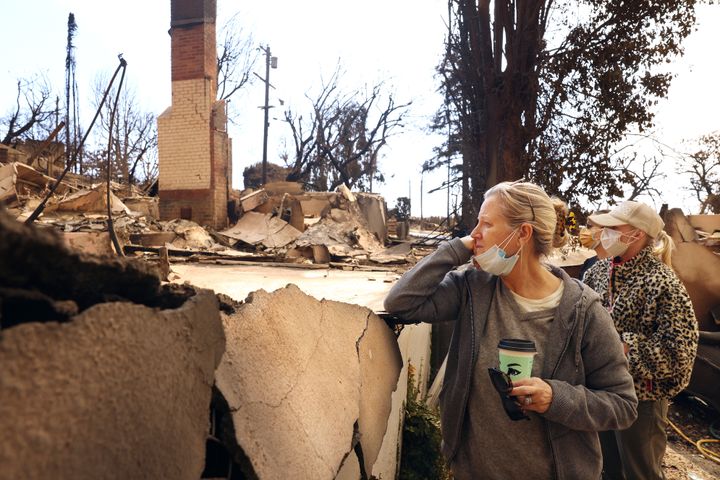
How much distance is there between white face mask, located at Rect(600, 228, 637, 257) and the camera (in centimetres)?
278

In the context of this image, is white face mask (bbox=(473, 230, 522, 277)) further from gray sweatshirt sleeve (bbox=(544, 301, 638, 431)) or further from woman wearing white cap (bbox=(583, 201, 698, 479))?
woman wearing white cap (bbox=(583, 201, 698, 479))

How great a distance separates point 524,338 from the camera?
5.46ft

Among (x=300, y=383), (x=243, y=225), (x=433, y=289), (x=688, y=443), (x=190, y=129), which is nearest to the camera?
(x=300, y=383)

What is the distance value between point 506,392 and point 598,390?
0.37 m

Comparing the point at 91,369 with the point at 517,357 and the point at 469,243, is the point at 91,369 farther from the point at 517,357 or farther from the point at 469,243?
the point at 469,243

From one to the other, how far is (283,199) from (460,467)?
38.5 ft

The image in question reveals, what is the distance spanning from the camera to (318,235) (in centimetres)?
1096

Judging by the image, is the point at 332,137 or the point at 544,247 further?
the point at 332,137

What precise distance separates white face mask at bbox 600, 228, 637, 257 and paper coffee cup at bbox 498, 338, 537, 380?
1652 millimetres

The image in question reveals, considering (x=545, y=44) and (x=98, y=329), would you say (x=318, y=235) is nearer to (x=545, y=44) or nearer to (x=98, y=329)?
(x=545, y=44)

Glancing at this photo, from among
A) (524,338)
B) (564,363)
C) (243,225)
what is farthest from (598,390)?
(243,225)

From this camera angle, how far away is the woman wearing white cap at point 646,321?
2.50 metres

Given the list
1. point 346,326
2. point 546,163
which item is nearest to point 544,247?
point 346,326

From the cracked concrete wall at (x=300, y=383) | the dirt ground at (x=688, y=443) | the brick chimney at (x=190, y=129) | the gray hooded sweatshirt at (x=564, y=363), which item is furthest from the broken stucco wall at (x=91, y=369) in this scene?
the brick chimney at (x=190, y=129)
